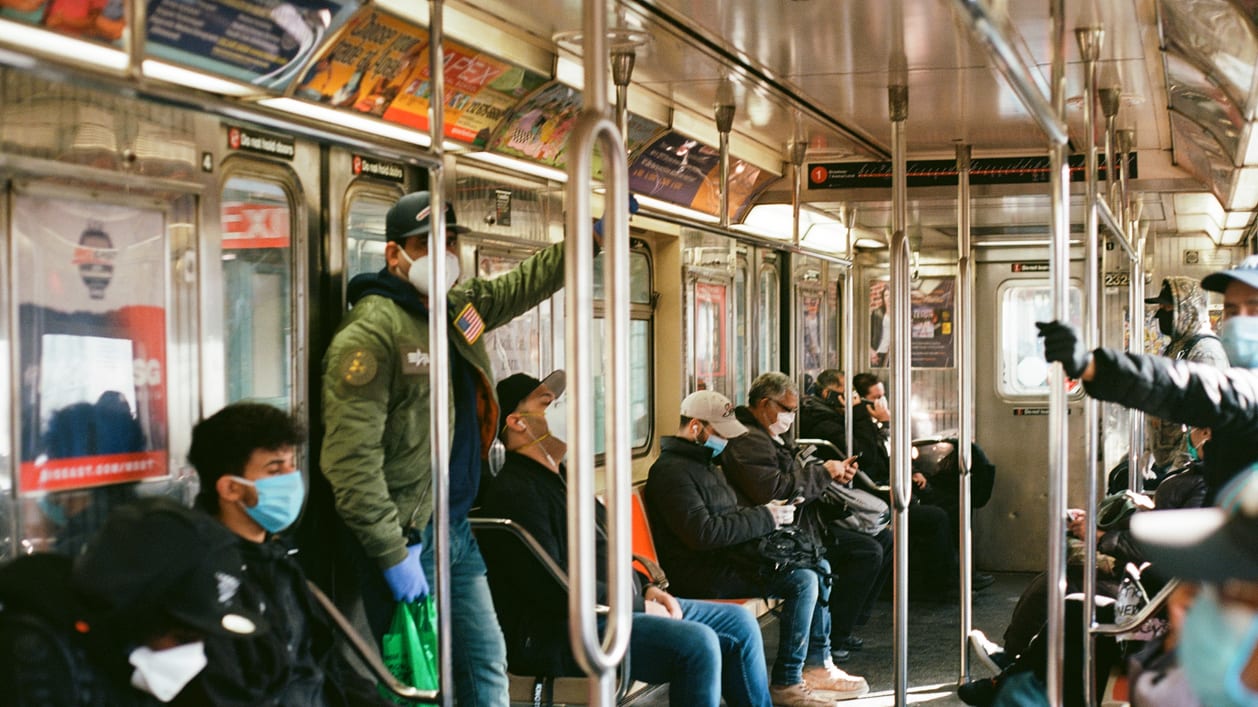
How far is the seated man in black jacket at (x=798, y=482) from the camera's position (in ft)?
21.2

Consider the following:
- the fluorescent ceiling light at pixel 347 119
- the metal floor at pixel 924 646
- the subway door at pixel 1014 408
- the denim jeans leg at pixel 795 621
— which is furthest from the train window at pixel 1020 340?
the fluorescent ceiling light at pixel 347 119

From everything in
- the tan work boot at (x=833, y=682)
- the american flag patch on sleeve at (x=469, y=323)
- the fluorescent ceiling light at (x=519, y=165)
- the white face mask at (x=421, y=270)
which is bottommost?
the tan work boot at (x=833, y=682)

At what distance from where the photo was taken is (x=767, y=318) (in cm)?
884

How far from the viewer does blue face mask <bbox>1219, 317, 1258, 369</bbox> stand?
3.20 m

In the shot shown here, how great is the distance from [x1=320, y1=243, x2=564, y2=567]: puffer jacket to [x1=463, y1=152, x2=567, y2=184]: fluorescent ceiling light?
120 cm

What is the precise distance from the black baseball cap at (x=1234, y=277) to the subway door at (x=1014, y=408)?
22.6ft

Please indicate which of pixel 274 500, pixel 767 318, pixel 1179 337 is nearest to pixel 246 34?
pixel 274 500

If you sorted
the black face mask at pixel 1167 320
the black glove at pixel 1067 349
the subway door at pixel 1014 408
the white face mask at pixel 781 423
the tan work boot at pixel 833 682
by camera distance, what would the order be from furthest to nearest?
the subway door at pixel 1014 408 → the black face mask at pixel 1167 320 → the white face mask at pixel 781 423 → the tan work boot at pixel 833 682 → the black glove at pixel 1067 349

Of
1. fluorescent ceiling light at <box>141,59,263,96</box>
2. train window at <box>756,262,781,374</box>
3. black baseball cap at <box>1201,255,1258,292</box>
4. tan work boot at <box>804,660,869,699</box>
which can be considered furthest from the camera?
train window at <box>756,262,781,374</box>

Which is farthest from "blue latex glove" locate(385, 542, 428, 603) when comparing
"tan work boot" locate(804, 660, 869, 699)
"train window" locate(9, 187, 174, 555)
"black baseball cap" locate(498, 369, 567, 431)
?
"tan work boot" locate(804, 660, 869, 699)

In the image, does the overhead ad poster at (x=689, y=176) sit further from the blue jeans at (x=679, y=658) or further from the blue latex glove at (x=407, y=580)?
the blue latex glove at (x=407, y=580)

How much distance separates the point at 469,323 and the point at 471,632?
0.96m

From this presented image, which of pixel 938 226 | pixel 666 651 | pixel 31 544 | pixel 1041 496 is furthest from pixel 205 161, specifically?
pixel 1041 496

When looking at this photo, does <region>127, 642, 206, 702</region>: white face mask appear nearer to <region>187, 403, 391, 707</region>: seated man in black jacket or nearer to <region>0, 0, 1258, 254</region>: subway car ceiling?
<region>187, 403, 391, 707</region>: seated man in black jacket
